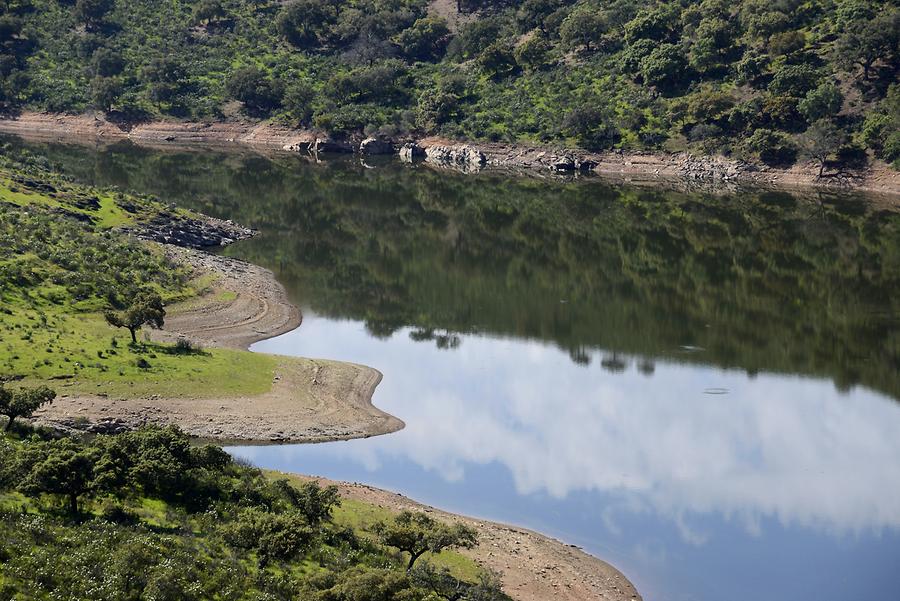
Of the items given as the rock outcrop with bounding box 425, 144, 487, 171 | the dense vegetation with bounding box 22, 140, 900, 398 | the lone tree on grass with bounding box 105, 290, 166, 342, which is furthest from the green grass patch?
the rock outcrop with bounding box 425, 144, 487, 171

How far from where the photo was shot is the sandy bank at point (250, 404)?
181 feet

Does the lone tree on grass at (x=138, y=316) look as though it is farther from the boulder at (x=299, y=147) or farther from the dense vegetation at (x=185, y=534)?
the boulder at (x=299, y=147)

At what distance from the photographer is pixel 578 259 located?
10481 cm

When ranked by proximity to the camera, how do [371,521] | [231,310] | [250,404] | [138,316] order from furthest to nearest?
[231,310] < [138,316] < [250,404] < [371,521]

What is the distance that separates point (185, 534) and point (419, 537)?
898cm

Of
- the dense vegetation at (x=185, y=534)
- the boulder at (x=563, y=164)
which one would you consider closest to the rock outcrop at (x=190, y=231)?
the dense vegetation at (x=185, y=534)

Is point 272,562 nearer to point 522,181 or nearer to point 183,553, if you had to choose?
point 183,553

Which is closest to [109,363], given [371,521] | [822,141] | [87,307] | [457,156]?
[87,307]

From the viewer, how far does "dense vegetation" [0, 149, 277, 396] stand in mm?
58781

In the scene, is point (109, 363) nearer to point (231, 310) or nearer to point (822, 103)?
point (231, 310)

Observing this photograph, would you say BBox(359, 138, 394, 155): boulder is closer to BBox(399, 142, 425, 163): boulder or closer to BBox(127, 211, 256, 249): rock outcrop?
BBox(399, 142, 425, 163): boulder

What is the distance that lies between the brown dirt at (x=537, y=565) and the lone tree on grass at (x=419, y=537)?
12.4ft

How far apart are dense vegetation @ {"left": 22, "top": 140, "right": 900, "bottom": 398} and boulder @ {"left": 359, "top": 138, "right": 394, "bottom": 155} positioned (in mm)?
29828

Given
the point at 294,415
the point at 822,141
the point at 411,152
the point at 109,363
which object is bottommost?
the point at 294,415
